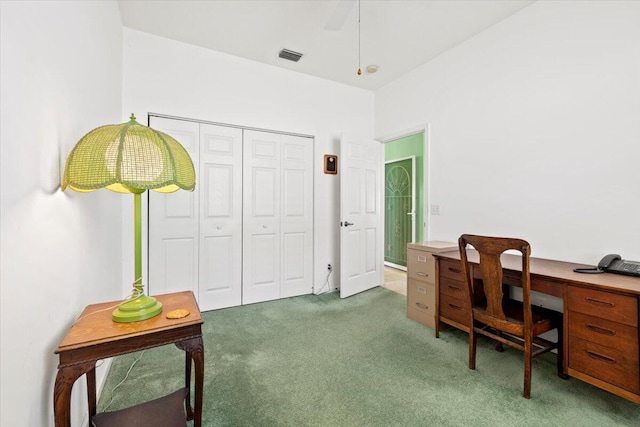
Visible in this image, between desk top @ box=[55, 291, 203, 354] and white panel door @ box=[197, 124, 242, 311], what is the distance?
176cm

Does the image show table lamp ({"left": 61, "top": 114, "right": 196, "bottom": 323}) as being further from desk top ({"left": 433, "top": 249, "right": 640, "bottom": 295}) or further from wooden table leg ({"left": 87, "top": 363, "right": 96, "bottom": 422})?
desk top ({"left": 433, "top": 249, "right": 640, "bottom": 295})

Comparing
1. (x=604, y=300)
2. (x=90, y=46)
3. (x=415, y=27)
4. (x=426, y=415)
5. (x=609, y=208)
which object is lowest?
(x=426, y=415)

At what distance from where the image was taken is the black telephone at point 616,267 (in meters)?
1.72

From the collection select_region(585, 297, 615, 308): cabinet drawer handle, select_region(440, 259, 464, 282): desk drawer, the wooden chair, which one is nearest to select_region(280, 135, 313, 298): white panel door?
select_region(440, 259, 464, 282): desk drawer

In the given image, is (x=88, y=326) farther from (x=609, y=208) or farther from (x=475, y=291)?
(x=609, y=208)

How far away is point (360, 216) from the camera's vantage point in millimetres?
3820

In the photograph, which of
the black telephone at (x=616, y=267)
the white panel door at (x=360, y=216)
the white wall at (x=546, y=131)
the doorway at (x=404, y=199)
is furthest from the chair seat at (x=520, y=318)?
the doorway at (x=404, y=199)

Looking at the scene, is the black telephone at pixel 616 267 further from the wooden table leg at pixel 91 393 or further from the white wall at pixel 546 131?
the wooden table leg at pixel 91 393

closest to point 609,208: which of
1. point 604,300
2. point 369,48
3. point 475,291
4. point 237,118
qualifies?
point 604,300

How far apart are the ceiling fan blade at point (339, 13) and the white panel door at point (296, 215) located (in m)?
1.61

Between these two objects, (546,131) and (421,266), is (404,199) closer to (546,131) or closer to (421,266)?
(421,266)

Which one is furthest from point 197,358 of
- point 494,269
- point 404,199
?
point 404,199

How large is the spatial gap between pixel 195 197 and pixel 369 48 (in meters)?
2.49

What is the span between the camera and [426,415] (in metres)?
1.59
